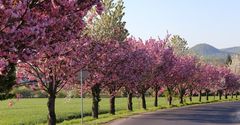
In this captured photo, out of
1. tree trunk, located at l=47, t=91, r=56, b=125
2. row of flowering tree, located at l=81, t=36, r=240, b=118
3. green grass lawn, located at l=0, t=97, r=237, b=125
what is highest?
row of flowering tree, located at l=81, t=36, r=240, b=118

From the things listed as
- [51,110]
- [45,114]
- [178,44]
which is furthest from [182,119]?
[178,44]

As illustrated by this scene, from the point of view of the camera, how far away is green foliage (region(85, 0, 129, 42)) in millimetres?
36281

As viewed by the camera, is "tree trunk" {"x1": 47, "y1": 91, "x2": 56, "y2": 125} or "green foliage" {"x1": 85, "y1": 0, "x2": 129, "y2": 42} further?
"green foliage" {"x1": 85, "y1": 0, "x2": 129, "y2": 42}

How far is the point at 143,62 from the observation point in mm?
45500

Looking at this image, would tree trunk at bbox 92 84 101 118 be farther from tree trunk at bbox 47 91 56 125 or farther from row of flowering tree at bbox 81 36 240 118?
tree trunk at bbox 47 91 56 125

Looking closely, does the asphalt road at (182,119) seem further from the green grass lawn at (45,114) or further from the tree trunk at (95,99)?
the tree trunk at (95,99)

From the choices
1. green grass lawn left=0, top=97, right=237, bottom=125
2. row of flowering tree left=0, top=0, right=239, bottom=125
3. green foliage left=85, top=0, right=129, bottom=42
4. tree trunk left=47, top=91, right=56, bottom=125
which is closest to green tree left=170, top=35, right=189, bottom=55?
row of flowering tree left=0, top=0, right=239, bottom=125

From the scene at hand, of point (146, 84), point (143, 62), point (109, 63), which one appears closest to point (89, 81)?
point (109, 63)

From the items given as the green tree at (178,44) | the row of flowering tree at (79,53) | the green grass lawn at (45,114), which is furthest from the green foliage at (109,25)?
the green tree at (178,44)

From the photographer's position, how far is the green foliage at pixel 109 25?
36281 millimetres

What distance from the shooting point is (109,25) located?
38.2 m

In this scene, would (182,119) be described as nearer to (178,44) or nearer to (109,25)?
(109,25)

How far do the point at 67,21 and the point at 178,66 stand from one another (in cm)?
5269

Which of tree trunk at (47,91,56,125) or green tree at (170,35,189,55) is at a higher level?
green tree at (170,35,189,55)
